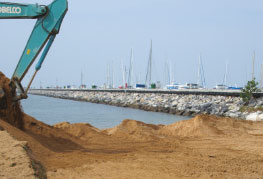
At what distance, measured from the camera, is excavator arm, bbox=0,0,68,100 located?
10719 millimetres

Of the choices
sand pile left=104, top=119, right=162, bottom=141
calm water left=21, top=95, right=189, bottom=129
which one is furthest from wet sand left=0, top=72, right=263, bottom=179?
calm water left=21, top=95, right=189, bottom=129

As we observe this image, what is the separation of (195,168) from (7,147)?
4.33 meters

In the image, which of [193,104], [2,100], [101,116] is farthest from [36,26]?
[193,104]

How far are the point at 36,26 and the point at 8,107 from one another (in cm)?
264

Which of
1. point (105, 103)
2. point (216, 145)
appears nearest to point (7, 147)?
point (216, 145)

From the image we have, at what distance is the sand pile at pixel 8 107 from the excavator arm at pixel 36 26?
229mm

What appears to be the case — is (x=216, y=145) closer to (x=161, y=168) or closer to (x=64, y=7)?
(x=161, y=168)

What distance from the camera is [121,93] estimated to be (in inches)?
2557

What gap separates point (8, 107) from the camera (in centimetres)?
1084

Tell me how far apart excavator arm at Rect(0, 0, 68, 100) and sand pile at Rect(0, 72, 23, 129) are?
0.75 ft

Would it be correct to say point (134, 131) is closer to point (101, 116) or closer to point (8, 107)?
point (8, 107)

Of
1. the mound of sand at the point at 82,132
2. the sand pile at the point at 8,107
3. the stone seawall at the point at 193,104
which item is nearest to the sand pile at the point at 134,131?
the mound of sand at the point at 82,132

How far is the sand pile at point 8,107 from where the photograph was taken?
34.9ft

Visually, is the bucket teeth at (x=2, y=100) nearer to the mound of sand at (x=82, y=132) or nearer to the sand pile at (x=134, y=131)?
the mound of sand at (x=82, y=132)
